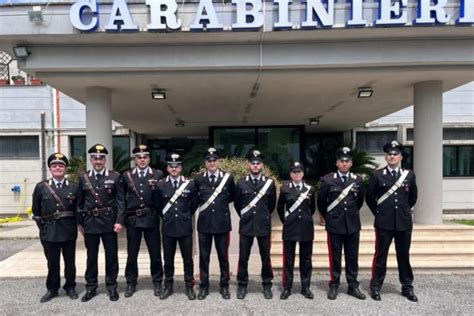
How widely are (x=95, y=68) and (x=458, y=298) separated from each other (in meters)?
5.83

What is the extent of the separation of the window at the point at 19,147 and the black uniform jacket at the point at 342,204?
13.4 metres

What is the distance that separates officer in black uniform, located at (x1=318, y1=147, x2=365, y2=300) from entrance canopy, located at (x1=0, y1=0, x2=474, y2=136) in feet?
6.46

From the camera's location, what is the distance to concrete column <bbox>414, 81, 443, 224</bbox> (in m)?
6.61

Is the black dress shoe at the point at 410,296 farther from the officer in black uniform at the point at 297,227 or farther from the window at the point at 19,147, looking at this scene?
the window at the point at 19,147

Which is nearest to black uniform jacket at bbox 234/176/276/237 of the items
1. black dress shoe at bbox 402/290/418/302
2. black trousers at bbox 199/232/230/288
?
black trousers at bbox 199/232/230/288

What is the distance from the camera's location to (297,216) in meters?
4.68

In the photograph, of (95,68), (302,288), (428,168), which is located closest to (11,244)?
(95,68)

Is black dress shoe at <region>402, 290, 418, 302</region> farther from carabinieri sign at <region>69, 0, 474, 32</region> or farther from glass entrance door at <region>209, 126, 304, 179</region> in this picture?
glass entrance door at <region>209, 126, 304, 179</region>

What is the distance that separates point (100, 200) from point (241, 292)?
2.01m

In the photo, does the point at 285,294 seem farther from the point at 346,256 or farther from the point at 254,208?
the point at 254,208

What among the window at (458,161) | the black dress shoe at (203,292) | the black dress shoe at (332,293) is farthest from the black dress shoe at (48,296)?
the window at (458,161)

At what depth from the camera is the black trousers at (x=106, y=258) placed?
15.5ft

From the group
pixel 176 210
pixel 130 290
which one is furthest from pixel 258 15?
pixel 130 290

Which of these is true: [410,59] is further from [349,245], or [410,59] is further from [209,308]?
[209,308]
